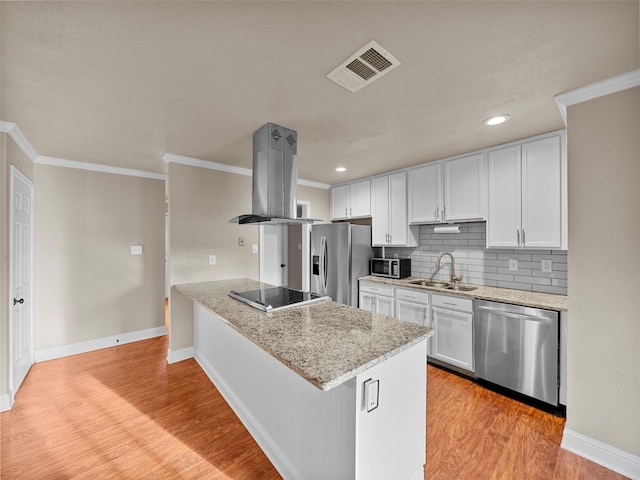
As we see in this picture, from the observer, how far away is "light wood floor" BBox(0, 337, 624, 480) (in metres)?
1.70

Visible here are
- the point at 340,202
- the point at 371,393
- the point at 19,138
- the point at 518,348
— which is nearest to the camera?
the point at 371,393

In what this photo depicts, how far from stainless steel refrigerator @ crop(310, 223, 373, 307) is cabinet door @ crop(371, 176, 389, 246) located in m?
0.14

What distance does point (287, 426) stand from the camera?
1.64 m

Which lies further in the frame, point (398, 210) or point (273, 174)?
point (398, 210)

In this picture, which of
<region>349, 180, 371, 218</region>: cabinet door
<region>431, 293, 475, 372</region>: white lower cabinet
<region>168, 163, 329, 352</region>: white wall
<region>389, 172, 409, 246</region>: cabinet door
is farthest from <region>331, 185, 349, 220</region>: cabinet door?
<region>431, 293, 475, 372</region>: white lower cabinet

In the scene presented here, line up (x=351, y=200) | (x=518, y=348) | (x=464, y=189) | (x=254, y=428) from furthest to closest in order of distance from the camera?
(x=351, y=200)
(x=464, y=189)
(x=518, y=348)
(x=254, y=428)

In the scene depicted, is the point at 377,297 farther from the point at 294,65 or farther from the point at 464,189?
the point at 294,65

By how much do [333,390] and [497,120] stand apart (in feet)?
7.68

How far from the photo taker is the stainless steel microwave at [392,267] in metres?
3.65

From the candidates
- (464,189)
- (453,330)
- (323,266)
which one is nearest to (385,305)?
(453,330)

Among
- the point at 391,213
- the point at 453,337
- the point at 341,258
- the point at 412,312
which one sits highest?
the point at 391,213

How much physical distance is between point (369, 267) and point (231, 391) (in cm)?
243

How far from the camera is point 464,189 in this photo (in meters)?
3.08

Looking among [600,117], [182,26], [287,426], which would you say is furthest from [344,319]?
[600,117]
